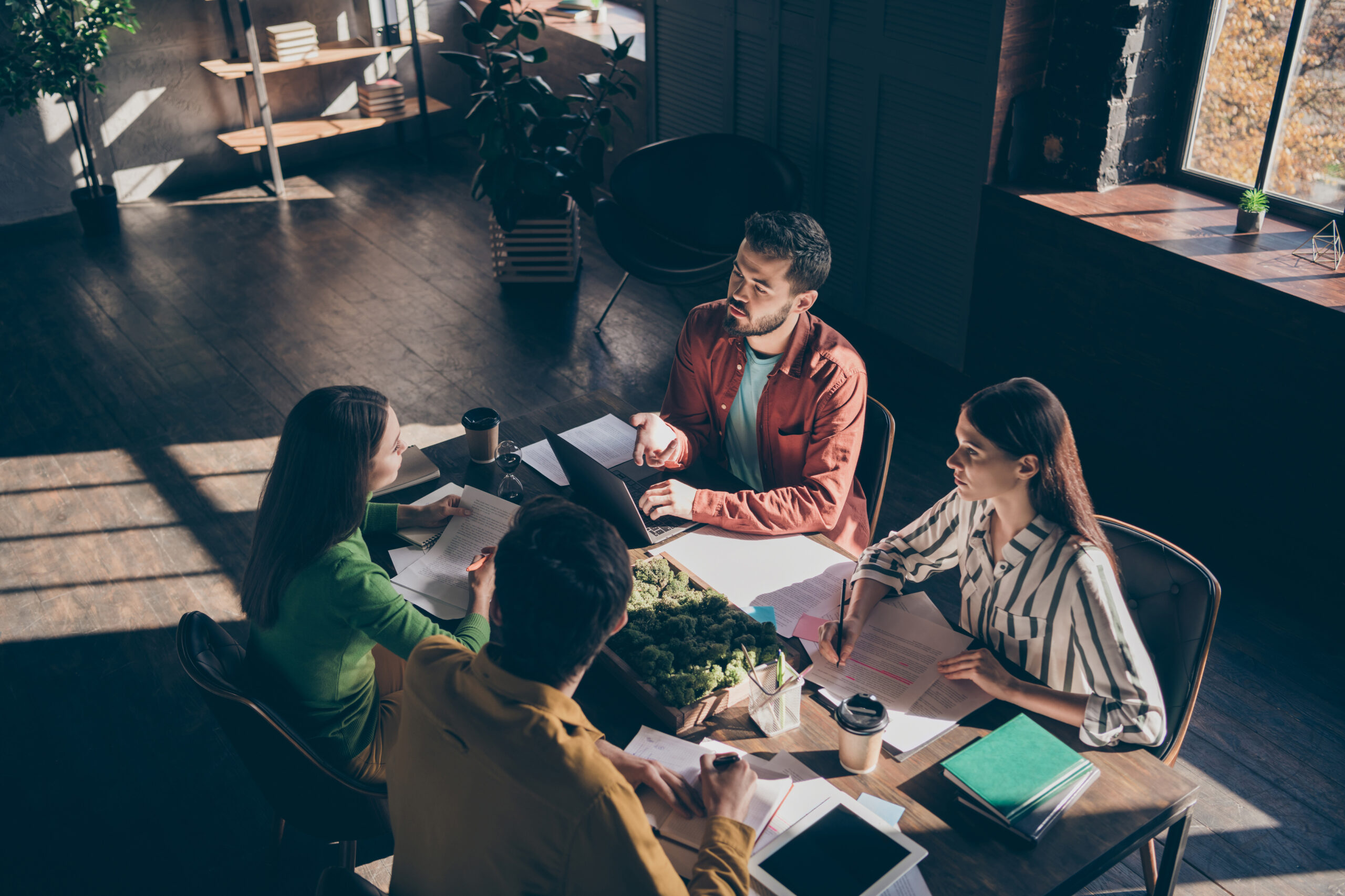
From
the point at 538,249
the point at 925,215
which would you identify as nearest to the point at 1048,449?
the point at 925,215

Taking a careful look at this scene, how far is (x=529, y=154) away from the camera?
5.22m

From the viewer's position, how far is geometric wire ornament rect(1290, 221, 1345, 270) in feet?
11.3

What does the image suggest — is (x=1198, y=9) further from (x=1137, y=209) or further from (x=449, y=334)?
(x=449, y=334)

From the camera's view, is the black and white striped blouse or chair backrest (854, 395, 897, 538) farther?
chair backrest (854, 395, 897, 538)

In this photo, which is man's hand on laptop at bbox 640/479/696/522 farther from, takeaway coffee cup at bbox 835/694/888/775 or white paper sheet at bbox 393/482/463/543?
takeaway coffee cup at bbox 835/694/888/775

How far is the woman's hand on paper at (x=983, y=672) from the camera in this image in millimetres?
1919

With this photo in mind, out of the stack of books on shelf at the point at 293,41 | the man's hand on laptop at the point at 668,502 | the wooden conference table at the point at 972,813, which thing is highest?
the stack of books on shelf at the point at 293,41

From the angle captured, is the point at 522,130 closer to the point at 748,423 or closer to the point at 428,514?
the point at 748,423

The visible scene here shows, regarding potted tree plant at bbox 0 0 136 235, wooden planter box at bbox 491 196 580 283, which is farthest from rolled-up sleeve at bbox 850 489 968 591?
potted tree plant at bbox 0 0 136 235

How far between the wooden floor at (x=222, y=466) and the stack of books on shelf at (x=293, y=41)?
2.72ft

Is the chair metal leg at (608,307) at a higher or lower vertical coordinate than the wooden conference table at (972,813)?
lower

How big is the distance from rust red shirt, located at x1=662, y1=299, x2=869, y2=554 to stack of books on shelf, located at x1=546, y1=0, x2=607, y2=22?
15.1 feet

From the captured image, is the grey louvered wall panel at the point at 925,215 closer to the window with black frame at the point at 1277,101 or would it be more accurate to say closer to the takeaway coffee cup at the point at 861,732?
the window with black frame at the point at 1277,101

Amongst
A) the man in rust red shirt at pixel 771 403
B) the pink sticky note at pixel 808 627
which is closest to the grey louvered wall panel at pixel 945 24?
the man in rust red shirt at pixel 771 403
